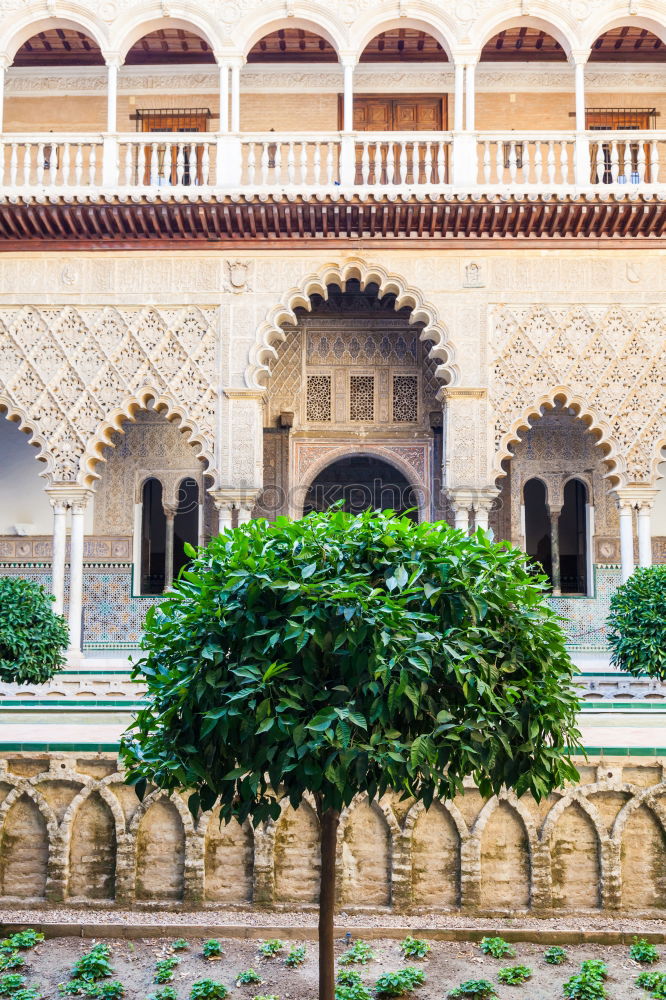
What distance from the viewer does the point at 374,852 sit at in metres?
3.64

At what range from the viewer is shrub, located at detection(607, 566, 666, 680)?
7098 millimetres

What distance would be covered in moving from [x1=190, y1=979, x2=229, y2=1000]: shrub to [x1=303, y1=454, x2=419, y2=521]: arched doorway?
8.58m

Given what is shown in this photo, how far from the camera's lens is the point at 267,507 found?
10875mm

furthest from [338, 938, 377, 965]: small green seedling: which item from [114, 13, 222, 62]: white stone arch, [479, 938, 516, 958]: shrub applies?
[114, 13, 222, 62]: white stone arch

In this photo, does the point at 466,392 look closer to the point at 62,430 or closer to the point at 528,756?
the point at 62,430

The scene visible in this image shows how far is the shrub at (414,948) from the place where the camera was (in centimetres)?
331

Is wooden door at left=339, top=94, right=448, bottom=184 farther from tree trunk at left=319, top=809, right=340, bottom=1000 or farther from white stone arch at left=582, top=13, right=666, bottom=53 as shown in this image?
tree trunk at left=319, top=809, right=340, bottom=1000

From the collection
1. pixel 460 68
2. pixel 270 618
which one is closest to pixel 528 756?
→ pixel 270 618

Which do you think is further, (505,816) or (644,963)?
(505,816)

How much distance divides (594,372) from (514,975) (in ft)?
22.2

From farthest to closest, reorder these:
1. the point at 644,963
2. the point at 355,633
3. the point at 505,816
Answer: the point at 505,816 → the point at 644,963 → the point at 355,633

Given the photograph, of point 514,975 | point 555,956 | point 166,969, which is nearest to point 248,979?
point 166,969

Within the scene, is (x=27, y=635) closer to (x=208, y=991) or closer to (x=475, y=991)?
(x=208, y=991)

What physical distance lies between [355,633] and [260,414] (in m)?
6.78
